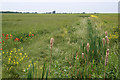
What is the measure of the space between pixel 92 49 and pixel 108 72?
824mm

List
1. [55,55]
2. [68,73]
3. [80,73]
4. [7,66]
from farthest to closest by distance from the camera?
[55,55] < [7,66] < [68,73] < [80,73]

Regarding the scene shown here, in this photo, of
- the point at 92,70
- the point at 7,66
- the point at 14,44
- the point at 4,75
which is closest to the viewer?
the point at 92,70

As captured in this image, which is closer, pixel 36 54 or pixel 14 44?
pixel 36 54

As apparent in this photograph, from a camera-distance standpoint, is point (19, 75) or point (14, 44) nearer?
point (19, 75)

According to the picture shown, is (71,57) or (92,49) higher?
(92,49)

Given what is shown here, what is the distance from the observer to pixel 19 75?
11.2 ft

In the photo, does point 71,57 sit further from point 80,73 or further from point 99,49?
point 80,73

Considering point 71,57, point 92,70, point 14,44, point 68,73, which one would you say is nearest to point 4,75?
point 68,73

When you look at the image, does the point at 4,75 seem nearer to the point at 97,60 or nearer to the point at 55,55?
the point at 55,55

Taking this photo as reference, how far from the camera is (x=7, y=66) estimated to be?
390 centimetres

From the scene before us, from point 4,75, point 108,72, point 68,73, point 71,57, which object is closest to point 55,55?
point 71,57

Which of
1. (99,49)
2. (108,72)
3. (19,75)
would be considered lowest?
(19,75)

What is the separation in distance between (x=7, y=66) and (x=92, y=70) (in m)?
2.73

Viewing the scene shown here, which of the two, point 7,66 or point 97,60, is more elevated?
point 97,60
